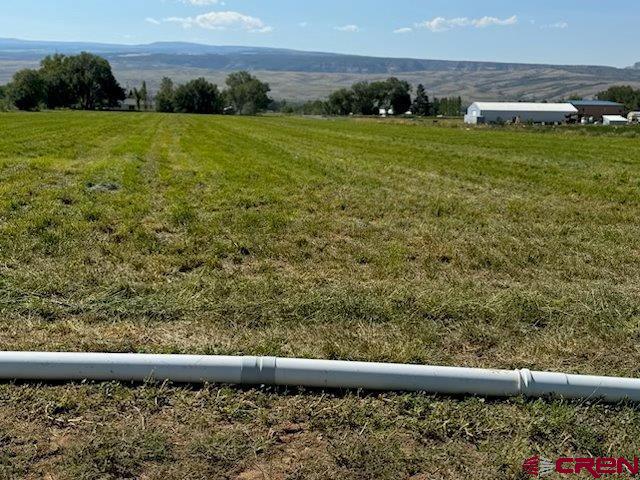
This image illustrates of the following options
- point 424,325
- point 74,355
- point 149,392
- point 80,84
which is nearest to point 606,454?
point 424,325

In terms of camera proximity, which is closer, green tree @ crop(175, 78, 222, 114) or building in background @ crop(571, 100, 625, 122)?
green tree @ crop(175, 78, 222, 114)

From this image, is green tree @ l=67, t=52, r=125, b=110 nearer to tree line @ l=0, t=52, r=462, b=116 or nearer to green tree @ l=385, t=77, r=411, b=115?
tree line @ l=0, t=52, r=462, b=116

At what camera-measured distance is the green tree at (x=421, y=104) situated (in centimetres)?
13488

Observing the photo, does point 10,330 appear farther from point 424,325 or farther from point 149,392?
point 424,325

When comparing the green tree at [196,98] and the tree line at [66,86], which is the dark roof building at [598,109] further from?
the tree line at [66,86]

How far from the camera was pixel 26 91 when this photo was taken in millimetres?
94562

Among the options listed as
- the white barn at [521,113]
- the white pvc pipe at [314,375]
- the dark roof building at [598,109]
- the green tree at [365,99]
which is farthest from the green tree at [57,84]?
the dark roof building at [598,109]

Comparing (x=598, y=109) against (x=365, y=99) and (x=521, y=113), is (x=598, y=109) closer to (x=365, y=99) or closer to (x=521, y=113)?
(x=521, y=113)

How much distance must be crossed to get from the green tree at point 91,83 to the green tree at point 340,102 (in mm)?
47807

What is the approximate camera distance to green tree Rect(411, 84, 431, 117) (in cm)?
13488

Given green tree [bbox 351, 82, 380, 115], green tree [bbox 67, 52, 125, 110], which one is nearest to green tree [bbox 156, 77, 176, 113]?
green tree [bbox 67, 52, 125, 110]

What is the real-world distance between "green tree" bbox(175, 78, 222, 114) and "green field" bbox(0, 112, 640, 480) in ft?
351

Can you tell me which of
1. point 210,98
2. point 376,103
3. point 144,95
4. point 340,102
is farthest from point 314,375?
point 376,103

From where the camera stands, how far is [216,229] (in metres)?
7.54
